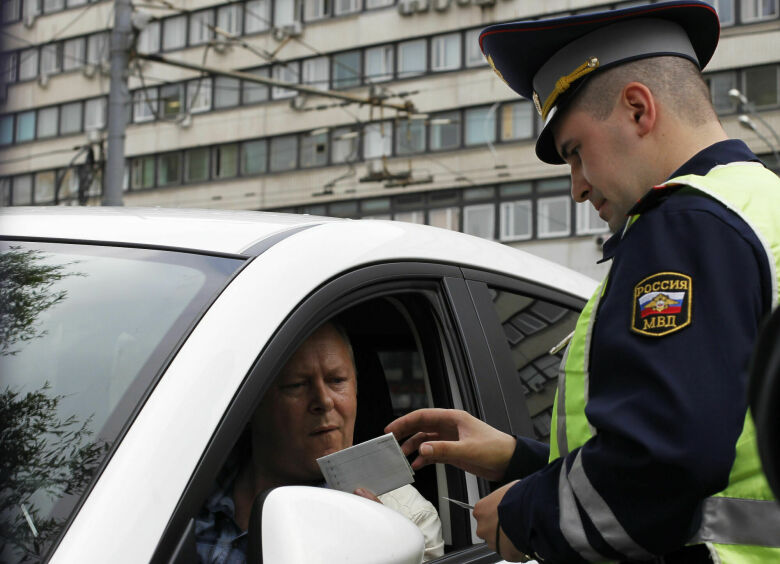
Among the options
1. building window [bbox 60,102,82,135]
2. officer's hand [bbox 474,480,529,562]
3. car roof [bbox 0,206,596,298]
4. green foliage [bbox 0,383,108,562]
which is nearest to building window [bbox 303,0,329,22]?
building window [bbox 60,102,82,135]

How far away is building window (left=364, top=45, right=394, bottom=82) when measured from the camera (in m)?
32.6

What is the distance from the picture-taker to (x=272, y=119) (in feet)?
112

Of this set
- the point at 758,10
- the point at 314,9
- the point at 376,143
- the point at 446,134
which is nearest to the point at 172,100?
the point at 314,9

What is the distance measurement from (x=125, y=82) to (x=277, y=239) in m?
11.7

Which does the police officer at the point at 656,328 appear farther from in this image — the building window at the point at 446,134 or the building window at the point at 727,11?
the building window at the point at 446,134

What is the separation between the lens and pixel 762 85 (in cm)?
2759

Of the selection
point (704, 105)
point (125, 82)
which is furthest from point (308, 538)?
point (125, 82)

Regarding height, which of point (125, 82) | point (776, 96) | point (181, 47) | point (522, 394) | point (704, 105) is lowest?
point (522, 394)

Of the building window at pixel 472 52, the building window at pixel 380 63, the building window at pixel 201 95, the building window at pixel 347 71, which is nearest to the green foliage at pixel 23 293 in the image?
the building window at pixel 472 52

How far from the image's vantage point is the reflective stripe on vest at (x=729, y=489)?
153 centimetres

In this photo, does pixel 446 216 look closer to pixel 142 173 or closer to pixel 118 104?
pixel 142 173

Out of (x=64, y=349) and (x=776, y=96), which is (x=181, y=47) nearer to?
(x=776, y=96)

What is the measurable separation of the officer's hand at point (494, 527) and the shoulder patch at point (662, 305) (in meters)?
0.40

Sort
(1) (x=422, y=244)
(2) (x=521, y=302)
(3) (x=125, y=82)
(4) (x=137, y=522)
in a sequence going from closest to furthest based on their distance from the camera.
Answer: (4) (x=137, y=522) → (1) (x=422, y=244) → (2) (x=521, y=302) → (3) (x=125, y=82)
